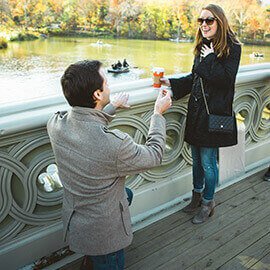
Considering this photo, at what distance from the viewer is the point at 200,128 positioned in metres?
1.50

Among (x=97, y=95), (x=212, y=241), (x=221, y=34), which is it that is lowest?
(x=212, y=241)

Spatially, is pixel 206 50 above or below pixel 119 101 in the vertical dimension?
above

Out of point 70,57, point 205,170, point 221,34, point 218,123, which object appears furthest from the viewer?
point 70,57

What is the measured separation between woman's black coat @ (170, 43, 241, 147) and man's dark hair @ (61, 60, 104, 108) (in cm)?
61

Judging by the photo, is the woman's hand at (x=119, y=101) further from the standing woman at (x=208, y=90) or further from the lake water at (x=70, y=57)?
the lake water at (x=70, y=57)

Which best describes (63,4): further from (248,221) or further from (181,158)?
(248,221)

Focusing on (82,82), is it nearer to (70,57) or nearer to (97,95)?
(97,95)

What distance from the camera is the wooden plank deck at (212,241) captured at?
1.38 meters

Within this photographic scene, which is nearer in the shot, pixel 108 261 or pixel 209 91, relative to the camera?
pixel 108 261

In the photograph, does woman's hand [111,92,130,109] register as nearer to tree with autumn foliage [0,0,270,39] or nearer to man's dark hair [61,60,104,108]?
man's dark hair [61,60,104,108]

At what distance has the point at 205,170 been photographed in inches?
62.2

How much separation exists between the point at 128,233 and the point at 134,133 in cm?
62

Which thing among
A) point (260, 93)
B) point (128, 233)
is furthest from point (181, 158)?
point (128, 233)

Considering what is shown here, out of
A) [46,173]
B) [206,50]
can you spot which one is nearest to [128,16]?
[206,50]
